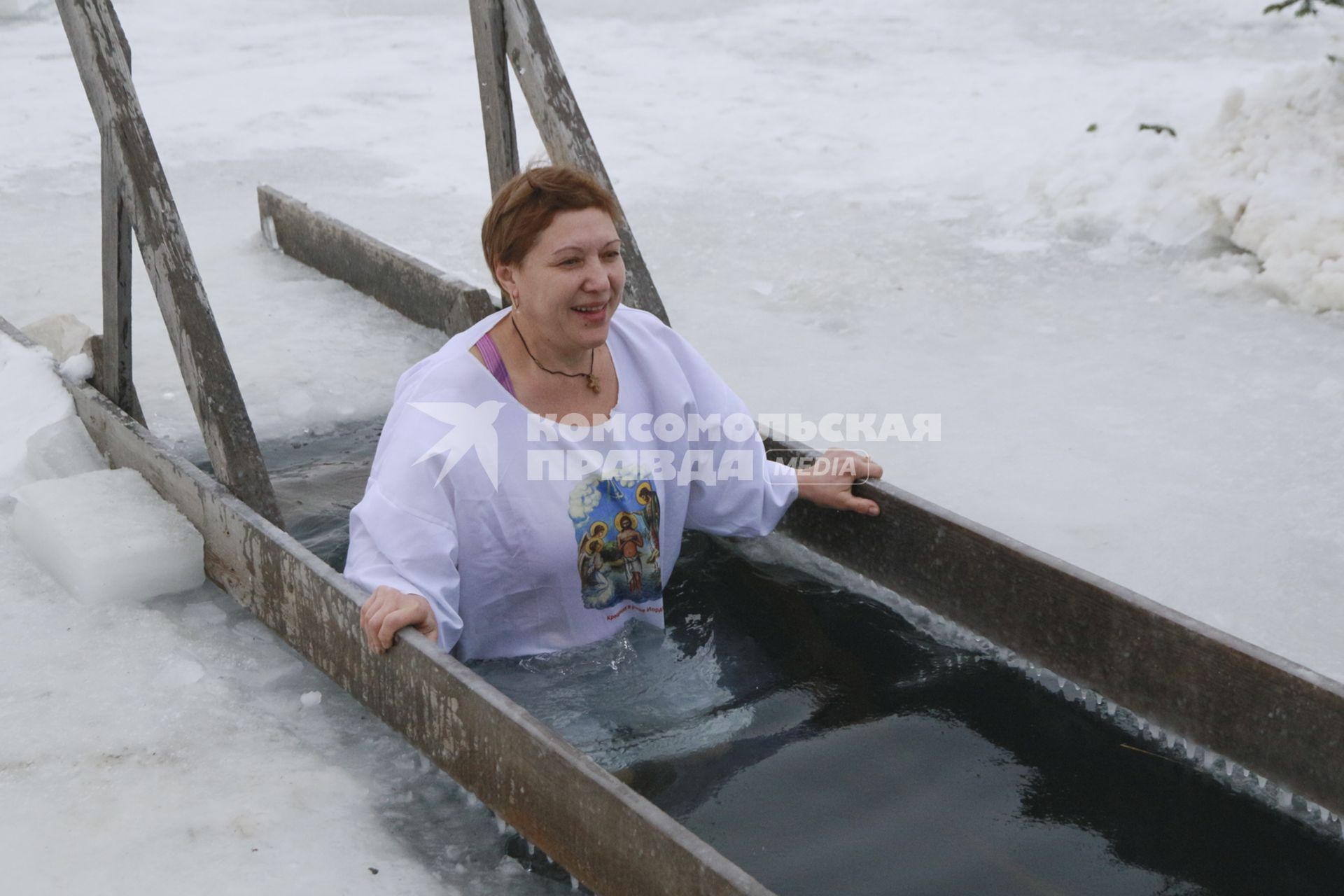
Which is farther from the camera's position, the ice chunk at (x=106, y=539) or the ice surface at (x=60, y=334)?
the ice surface at (x=60, y=334)

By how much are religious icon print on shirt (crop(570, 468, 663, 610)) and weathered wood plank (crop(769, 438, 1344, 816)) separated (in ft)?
1.90

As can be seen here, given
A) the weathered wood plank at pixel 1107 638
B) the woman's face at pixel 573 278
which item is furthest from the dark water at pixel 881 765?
the woman's face at pixel 573 278

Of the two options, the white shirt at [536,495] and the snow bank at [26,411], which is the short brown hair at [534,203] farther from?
the snow bank at [26,411]

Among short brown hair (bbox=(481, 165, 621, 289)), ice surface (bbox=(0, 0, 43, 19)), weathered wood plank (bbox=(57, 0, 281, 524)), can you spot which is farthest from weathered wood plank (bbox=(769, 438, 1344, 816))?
ice surface (bbox=(0, 0, 43, 19))

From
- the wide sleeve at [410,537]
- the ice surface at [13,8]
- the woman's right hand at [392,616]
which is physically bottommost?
the woman's right hand at [392,616]

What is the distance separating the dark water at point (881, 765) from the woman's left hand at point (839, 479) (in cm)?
24

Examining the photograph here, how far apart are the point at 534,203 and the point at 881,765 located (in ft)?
3.93

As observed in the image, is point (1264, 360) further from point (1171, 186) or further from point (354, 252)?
point (354, 252)

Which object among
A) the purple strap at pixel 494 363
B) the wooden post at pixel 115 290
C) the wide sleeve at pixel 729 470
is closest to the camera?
the purple strap at pixel 494 363

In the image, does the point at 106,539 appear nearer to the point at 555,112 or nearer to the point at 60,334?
the point at 60,334

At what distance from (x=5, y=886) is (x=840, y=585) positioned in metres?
1.79

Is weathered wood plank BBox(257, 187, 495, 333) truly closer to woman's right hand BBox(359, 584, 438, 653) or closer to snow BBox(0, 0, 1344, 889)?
snow BBox(0, 0, 1344, 889)

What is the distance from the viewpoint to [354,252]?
17.0ft

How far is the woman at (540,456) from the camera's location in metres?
2.58
